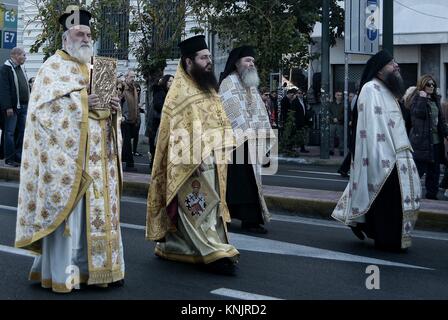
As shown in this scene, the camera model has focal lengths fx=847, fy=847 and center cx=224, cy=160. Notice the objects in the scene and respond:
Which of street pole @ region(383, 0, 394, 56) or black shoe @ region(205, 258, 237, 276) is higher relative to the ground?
street pole @ region(383, 0, 394, 56)

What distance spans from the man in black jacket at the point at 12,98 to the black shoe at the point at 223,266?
27.2 feet

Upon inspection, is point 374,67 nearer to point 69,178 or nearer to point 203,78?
point 203,78

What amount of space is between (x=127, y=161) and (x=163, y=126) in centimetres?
879

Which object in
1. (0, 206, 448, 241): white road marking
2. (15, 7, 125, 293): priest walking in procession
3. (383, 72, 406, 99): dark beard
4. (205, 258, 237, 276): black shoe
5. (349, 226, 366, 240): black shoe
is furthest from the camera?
(0, 206, 448, 241): white road marking

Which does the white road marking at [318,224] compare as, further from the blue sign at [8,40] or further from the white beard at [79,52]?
the blue sign at [8,40]

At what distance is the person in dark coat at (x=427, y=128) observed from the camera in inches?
470

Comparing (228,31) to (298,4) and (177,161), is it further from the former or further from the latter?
(177,161)

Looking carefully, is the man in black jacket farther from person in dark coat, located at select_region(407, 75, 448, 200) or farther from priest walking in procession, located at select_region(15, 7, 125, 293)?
priest walking in procession, located at select_region(15, 7, 125, 293)

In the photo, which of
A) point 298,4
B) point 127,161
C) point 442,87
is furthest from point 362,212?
point 442,87

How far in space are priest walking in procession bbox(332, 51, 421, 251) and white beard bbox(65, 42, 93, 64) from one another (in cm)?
332

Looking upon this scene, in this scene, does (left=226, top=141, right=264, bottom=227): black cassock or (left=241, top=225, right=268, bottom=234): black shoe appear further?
(left=241, top=225, right=268, bottom=234): black shoe

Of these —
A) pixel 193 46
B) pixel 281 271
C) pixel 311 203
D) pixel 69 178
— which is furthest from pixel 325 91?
pixel 69 178

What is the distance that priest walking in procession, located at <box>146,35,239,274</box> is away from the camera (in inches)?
277

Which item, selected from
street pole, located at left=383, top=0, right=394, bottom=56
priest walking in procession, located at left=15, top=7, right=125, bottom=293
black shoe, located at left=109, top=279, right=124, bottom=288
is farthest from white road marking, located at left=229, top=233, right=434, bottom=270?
street pole, located at left=383, top=0, right=394, bottom=56
